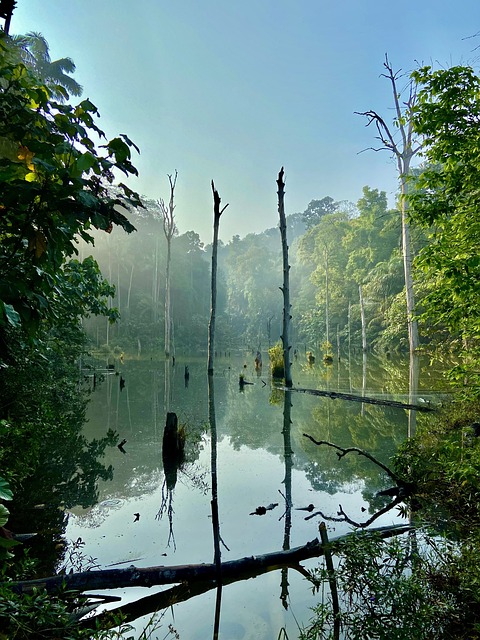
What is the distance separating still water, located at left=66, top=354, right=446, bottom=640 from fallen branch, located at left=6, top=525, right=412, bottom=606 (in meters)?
0.10

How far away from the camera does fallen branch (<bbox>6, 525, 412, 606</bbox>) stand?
8.84 feet

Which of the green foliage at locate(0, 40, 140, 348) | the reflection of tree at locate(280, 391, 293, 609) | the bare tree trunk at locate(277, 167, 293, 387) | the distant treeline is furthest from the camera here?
the distant treeline

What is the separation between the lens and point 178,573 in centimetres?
299

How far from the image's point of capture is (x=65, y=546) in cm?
377

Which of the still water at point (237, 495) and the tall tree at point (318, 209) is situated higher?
the tall tree at point (318, 209)

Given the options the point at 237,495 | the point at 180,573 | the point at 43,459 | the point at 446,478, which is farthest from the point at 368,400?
the point at 180,573

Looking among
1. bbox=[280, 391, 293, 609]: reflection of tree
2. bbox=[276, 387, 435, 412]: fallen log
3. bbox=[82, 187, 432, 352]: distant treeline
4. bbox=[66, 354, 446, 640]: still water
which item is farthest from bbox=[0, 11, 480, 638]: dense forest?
bbox=[82, 187, 432, 352]: distant treeline

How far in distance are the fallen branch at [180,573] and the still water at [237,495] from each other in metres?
0.10

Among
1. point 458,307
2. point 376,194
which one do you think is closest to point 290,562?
point 458,307

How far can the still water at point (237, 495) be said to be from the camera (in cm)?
288

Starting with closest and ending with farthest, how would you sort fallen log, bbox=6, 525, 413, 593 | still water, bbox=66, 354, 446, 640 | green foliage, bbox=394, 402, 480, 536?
fallen log, bbox=6, 525, 413, 593 → still water, bbox=66, 354, 446, 640 → green foliage, bbox=394, 402, 480, 536

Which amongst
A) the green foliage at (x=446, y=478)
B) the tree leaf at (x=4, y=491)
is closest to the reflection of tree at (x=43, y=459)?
the tree leaf at (x=4, y=491)

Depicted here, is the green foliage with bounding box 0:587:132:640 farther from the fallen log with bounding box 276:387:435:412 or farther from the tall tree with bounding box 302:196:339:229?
the tall tree with bounding box 302:196:339:229

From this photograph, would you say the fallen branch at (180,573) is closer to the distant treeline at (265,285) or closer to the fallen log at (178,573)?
the fallen log at (178,573)
